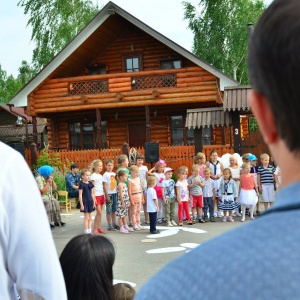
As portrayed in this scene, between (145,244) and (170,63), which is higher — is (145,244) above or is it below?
Answer: below

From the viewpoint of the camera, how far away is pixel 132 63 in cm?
2584

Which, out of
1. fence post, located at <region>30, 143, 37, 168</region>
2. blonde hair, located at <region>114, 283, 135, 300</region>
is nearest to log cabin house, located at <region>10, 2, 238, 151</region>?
fence post, located at <region>30, 143, 37, 168</region>

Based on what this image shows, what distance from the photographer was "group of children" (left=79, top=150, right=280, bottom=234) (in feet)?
37.9

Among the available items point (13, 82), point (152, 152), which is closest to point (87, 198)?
point (152, 152)

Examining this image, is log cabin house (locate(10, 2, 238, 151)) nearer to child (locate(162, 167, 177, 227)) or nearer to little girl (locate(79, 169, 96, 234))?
child (locate(162, 167, 177, 227))

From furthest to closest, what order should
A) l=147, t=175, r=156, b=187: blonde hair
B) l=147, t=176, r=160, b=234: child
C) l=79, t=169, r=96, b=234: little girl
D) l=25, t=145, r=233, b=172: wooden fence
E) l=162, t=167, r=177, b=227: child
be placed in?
l=25, t=145, r=233, b=172: wooden fence
l=162, t=167, r=177, b=227: child
l=147, t=175, r=156, b=187: blonde hair
l=147, t=176, r=160, b=234: child
l=79, t=169, r=96, b=234: little girl

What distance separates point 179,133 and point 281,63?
24.8m

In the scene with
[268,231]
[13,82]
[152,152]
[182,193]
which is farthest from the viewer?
[13,82]

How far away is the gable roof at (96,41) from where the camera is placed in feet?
72.0

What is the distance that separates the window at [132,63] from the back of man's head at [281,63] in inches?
981

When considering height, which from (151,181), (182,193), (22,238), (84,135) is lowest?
(182,193)

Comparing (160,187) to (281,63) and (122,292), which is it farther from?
(281,63)

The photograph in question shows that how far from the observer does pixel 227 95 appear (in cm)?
1902

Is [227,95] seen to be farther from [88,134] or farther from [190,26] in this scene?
[190,26]
